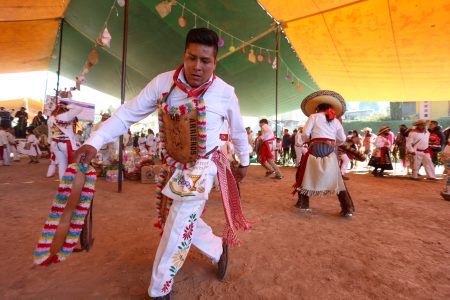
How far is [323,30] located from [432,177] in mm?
5403

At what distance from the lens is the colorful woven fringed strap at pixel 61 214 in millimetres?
1317

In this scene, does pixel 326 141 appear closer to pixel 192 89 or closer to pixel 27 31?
pixel 192 89

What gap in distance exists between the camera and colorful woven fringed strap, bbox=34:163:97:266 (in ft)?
4.32

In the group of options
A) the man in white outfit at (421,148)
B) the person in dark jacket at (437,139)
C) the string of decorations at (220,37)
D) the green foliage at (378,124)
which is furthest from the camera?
the green foliage at (378,124)

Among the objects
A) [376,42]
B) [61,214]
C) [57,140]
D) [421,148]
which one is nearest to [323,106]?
[61,214]

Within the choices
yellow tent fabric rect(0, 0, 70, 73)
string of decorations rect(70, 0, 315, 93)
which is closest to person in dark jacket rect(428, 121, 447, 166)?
string of decorations rect(70, 0, 315, 93)

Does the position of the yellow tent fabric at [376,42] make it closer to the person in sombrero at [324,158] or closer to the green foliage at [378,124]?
the person in sombrero at [324,158]

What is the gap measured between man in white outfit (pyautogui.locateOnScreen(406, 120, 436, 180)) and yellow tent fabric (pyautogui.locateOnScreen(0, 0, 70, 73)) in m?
11.1

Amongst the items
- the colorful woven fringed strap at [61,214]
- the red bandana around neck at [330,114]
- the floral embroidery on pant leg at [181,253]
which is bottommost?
the floral embroidery on pant leg at [181,253]

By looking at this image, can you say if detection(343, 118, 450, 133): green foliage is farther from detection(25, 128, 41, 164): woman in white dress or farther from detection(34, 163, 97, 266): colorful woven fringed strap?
detection(34, 163, 97, 266): colorful woven fringed strap

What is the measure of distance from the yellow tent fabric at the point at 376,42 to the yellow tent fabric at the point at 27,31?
6.45 meters

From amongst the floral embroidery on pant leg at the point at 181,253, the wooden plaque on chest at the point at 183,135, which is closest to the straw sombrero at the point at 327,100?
the wooden plaque on chest at the point at 183,135

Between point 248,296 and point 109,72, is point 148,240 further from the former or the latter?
point 109,72

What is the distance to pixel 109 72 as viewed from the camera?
40.6ft
